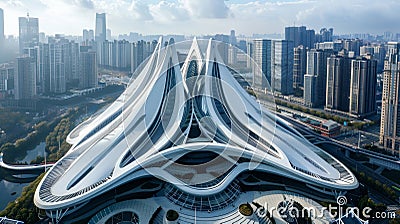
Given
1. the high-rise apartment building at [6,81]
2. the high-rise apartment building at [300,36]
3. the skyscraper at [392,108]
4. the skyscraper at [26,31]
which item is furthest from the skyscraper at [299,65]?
the skyscraper at [26,31]

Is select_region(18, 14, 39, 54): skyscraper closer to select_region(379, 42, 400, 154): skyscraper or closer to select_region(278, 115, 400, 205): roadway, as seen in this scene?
select_region(278, 115, 400, 205): roadway

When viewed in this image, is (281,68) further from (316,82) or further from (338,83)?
(338,83)

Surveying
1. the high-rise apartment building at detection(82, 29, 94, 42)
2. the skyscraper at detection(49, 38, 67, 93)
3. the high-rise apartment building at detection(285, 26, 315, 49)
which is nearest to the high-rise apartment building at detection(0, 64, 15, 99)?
the skyscraper at detection(49, 38, 67, 93)

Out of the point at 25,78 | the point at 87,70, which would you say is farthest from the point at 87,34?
the point at 25,78

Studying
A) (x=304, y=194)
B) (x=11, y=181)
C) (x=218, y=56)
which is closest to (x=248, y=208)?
(x=304, y=194)

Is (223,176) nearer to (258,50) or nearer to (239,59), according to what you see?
(239,59)

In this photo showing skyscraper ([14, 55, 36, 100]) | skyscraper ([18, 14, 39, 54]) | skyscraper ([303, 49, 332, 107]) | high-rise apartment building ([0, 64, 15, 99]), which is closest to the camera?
skyscraper ([14, 55, 36, 100])

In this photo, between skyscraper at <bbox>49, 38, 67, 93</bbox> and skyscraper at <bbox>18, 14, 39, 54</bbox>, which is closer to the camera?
skyscraper at <bbox>49, 38, 67, 93</bbox>
